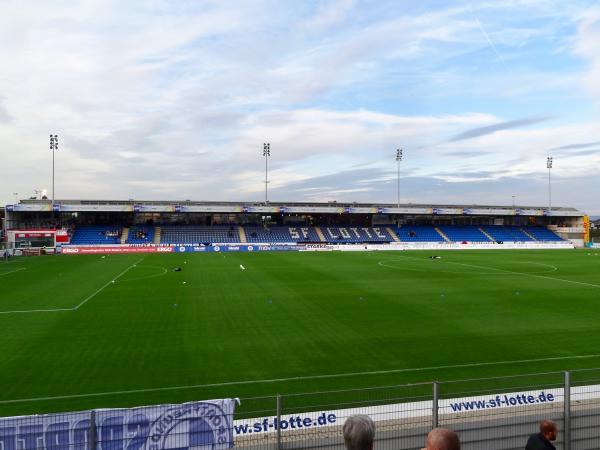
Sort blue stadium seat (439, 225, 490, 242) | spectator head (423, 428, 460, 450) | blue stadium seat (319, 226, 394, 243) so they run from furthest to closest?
blue stadium seat (439, 225, 490, 242), blue stadium seat (319, 226, 394, 243), spectator head (423, 428, 460, 450)

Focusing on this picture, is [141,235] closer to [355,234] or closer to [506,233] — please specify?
[355,234]

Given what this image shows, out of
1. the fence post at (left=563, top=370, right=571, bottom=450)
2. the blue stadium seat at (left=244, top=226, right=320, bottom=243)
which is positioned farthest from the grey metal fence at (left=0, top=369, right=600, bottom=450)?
the blue stadium seat at (left=244, top=226, right=320, bottom=243)

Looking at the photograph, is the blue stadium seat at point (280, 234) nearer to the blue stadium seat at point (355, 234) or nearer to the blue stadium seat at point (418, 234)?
the blue stadium seat at point (355, 234)

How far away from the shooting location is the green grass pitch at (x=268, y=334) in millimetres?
12773

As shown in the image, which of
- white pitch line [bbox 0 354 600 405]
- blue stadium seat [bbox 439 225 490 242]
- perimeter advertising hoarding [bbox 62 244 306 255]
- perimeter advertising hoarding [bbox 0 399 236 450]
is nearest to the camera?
perimeter advertising hoarding [bbox 0 399 236 450]

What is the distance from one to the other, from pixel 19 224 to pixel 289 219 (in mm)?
45489

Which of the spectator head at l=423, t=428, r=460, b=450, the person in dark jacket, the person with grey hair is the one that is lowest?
the person in dark jacket

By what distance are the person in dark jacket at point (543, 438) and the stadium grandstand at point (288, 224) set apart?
6568 centimetres

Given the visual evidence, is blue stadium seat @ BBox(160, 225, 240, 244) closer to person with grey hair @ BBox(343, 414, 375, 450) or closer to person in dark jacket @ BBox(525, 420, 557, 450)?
person in dark jacket @ BBox(525, 420, 557, 450)

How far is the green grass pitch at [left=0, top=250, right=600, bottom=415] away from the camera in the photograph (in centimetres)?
1277

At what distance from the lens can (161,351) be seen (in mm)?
15820

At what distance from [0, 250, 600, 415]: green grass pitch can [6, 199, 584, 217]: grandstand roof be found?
4251cm

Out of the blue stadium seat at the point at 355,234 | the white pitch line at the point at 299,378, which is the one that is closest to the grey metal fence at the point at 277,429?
the white pitch line at the point at 299,378

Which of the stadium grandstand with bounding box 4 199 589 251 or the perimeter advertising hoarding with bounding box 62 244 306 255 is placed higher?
the stadium grandstand with bounding box 4 199 589 251
